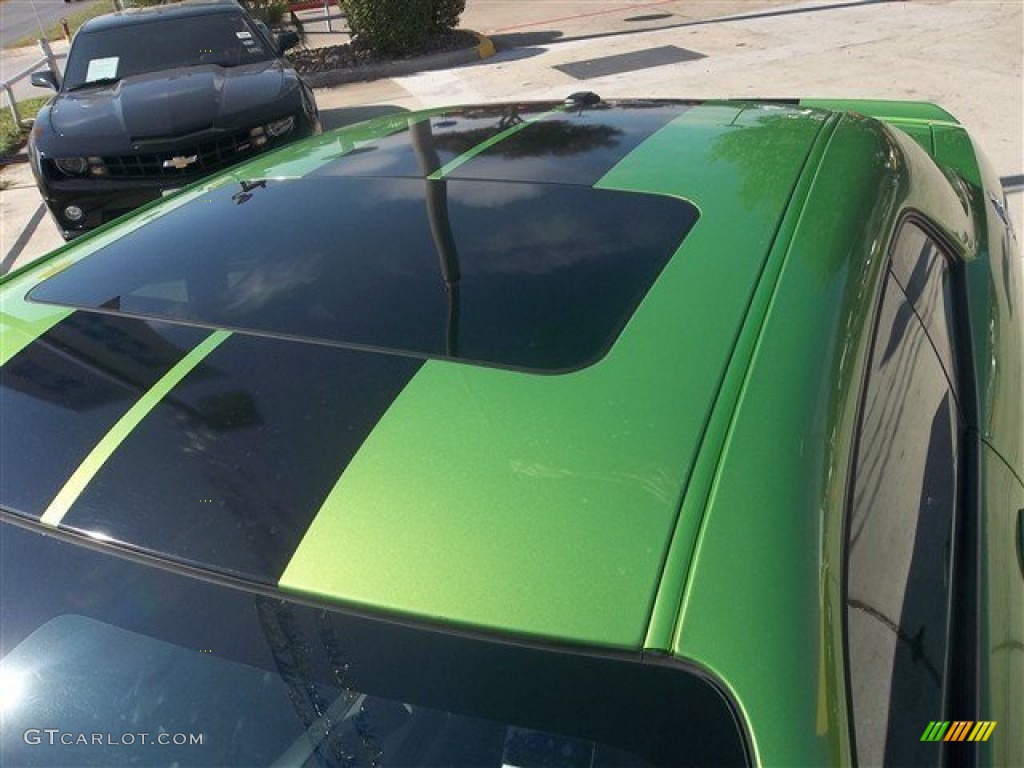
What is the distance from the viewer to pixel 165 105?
20.3 feet

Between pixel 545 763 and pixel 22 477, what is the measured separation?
0.94 m

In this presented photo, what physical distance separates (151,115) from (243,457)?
5501 millimetres

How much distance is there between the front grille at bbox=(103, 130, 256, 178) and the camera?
5879mm

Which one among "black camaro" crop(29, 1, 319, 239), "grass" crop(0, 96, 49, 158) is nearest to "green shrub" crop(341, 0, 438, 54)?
"grass" crop(0, 96, 49, 158)

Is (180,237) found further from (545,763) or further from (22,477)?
(545,763)

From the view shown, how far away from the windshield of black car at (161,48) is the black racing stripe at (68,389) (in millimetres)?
6268

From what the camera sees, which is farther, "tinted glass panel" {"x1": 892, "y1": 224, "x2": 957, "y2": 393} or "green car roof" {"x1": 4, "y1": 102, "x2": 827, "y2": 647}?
"tinted glass panel" {"x1": 892, "y1": 224, "x2": 957, "y2": 393}

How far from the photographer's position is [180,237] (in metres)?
2.10

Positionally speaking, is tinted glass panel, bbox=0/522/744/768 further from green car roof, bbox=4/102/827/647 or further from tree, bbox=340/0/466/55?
tree, bbox=340/0/466/55

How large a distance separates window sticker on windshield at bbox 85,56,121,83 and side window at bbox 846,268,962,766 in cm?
709

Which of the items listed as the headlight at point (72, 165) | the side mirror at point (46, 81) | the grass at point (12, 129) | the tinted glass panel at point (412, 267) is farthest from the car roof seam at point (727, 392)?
the grass at point (12, 129)

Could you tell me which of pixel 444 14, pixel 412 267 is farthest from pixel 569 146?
pixel 444 14

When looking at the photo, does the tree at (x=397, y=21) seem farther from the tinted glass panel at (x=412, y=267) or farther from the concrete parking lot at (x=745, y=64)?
the tinted glass panel at (x=412, y=267)

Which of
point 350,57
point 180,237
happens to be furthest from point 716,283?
point 350,57
